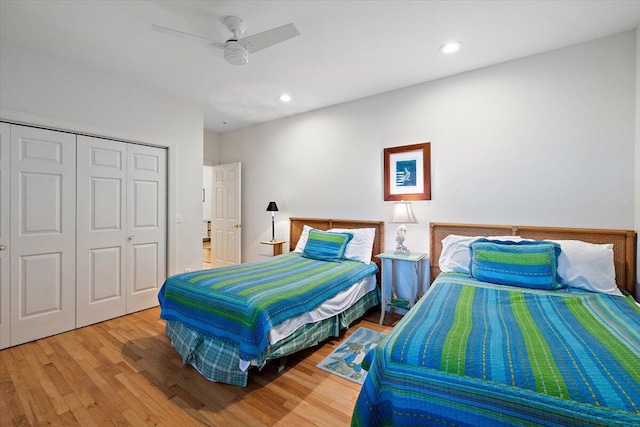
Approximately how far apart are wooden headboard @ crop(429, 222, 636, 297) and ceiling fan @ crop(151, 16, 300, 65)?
2360 millimetres

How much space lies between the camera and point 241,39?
6.81ft

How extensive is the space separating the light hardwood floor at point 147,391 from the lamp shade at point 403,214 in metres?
1.48

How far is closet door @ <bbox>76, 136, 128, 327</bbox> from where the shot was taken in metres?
3.03

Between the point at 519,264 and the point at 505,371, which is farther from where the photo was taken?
the point at 519,264

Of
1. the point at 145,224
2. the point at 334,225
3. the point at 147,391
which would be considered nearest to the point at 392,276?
the point at 334,225

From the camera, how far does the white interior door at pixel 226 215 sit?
503 cm

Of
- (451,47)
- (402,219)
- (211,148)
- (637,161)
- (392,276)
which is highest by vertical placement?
(451,47)

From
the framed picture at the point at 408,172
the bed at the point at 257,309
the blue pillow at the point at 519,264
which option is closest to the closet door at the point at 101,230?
the bed at the point at 257,309

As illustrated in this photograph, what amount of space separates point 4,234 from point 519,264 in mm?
4385

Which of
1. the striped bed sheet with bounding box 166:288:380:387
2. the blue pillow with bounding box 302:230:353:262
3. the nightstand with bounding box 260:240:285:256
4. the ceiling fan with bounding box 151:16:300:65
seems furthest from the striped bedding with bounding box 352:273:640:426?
the nightstand with bounding box 260:240:285:256

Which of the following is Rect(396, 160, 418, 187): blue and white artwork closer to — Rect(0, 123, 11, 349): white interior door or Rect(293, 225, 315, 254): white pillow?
Rect(293, 225, 315, 254): white pillow

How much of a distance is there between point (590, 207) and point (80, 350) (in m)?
4.67

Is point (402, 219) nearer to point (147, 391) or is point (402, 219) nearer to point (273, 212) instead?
point (273, 212)

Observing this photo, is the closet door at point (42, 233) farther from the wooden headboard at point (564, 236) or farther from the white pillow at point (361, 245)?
the wooden headboard at point (564, 236)
